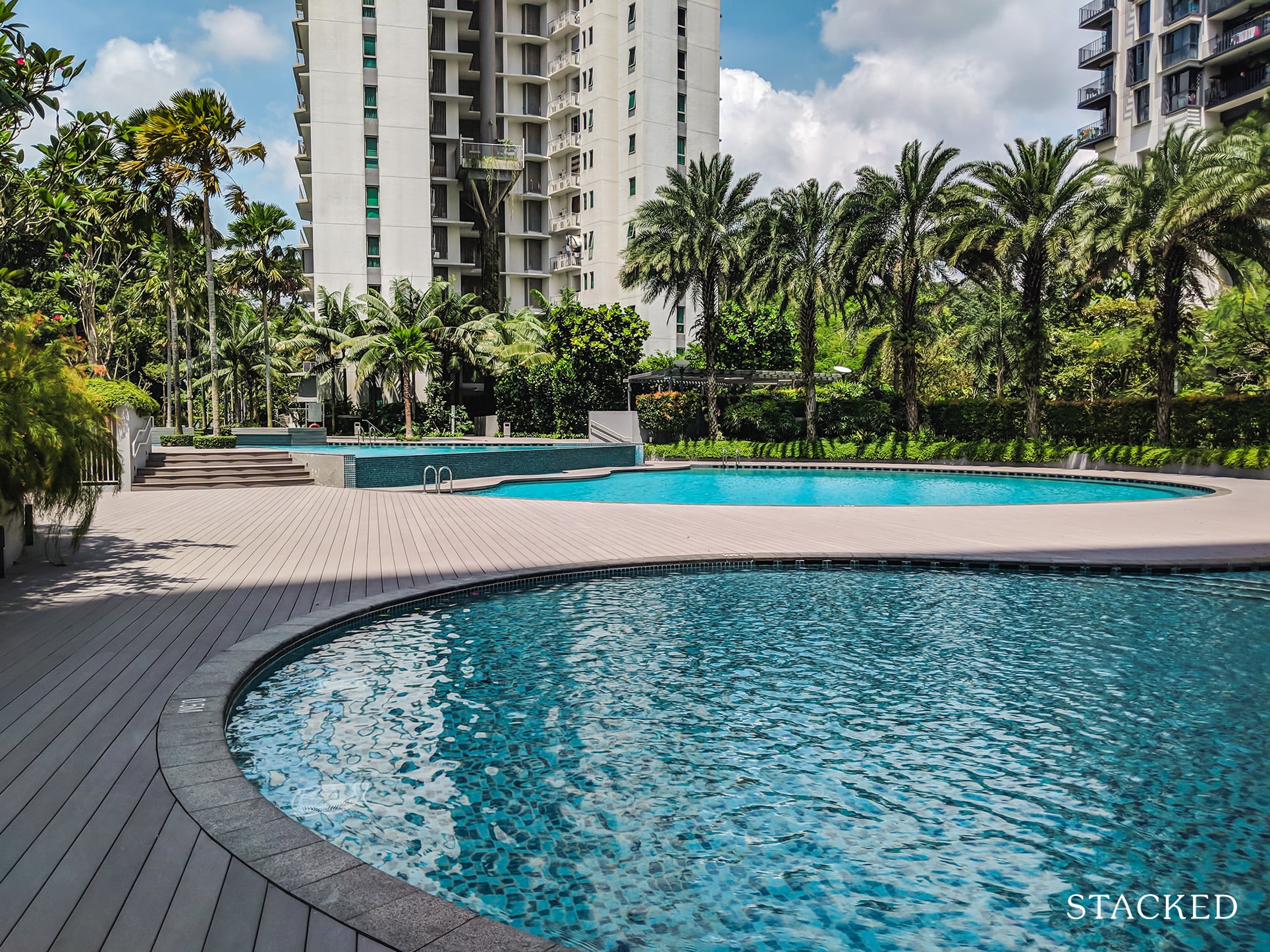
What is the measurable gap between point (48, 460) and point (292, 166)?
61009 millimetres

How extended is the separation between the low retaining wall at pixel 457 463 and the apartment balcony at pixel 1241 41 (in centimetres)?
3974

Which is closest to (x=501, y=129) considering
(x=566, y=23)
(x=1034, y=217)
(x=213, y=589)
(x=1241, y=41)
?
(x=566, y=23)

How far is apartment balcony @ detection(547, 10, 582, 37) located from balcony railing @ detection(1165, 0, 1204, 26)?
3605 cm

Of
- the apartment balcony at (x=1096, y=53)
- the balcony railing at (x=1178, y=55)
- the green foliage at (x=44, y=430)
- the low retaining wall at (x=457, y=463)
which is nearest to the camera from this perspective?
the green foliage at (x=44, y=430)

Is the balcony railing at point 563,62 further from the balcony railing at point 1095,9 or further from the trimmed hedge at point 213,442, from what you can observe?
the trimmed hedge at point 213,442

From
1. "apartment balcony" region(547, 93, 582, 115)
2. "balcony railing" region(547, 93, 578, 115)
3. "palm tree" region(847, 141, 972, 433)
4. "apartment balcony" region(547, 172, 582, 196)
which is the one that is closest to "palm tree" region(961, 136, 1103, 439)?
"palm tree" region(847, 141, 972, 433)

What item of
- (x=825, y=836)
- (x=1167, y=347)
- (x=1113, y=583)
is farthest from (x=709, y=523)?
(x=1167, y=347)

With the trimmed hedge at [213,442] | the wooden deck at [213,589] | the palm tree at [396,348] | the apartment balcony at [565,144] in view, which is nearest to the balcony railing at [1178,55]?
the apartment balcony at [565,144]

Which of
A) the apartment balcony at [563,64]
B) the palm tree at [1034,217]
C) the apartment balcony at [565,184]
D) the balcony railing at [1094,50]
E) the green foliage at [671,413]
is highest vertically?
the apartment balcony at [563,64]

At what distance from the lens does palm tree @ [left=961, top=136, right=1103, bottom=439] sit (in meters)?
29.2

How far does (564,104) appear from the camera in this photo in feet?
194

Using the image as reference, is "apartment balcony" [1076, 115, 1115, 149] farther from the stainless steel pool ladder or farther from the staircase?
the staircase

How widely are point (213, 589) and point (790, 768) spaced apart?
6.37 meters

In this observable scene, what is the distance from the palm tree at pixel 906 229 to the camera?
31438 millimetres
